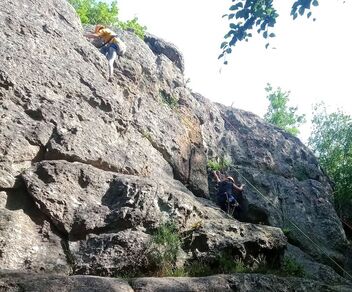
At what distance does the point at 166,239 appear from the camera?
7355 millimetres

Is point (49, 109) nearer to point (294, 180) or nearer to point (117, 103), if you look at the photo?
point (117, 103)

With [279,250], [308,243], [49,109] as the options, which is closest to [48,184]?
[49,109]

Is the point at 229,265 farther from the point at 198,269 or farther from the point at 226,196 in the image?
the point at 226,196

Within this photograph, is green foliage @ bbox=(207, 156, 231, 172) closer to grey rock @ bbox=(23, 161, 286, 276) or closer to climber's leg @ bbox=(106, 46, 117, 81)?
climber's leg @ bbox=(106, 46, 117, 81)

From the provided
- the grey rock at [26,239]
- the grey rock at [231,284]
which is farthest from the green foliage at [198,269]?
the grey rock at [26,239]

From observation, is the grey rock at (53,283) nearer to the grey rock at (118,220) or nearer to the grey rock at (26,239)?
the grey rock at (26,239)

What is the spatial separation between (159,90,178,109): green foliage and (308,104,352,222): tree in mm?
9718

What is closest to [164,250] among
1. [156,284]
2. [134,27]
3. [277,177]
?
[156,284]

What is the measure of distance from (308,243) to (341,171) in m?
10.2

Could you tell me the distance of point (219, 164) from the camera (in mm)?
14664

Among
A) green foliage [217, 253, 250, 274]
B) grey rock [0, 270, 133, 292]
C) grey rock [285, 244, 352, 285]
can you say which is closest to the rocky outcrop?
grey rock [0, 270, 133, 292]

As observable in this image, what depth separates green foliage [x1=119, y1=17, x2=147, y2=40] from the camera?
1711 centimetres

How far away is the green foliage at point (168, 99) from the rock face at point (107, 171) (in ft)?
0.17

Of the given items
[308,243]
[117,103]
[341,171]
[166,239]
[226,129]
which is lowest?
[166,239]
